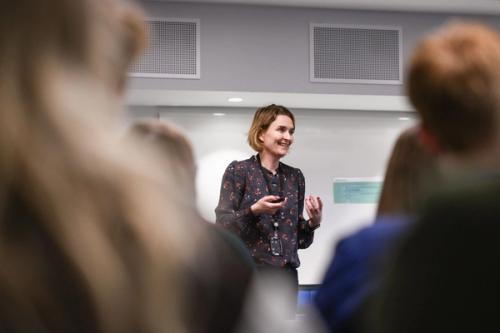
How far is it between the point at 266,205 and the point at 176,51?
2.00 meters

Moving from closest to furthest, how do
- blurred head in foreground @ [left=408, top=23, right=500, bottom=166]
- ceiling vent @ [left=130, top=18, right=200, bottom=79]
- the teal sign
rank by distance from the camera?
blurred head in foreground @ [left=408, top=23, right=500, bottom=166], ceiling vent @ [left=130, top=18, right=200, bottom=79], the teal sign

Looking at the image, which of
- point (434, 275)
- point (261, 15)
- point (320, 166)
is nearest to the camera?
point (434, 275)

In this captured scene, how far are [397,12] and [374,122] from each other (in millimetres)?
1066

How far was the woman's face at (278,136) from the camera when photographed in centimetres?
348

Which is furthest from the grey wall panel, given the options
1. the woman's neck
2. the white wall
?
the woman's neck

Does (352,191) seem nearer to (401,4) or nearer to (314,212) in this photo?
(401,4)

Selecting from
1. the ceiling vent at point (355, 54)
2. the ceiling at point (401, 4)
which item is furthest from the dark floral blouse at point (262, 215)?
the ceiling at point (401, 4)

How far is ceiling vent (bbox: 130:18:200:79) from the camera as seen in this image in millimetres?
4734

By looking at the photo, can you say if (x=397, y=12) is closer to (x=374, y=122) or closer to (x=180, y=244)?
(x=374, y=122)

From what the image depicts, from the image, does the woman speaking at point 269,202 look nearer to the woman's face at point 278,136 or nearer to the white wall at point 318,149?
the woman's face at point 278,136

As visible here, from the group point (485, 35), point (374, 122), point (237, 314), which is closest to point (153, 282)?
point (237, 314)

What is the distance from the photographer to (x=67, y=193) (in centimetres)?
62

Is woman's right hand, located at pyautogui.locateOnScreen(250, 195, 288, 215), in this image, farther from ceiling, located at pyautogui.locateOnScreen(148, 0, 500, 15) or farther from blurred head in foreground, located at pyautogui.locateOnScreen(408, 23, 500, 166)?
ceiling, located at pyautogui.locateOnScreen(148, 0, 500, 15)

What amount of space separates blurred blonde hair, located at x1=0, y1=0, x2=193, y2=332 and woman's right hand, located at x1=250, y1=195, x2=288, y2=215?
2.49 meters
